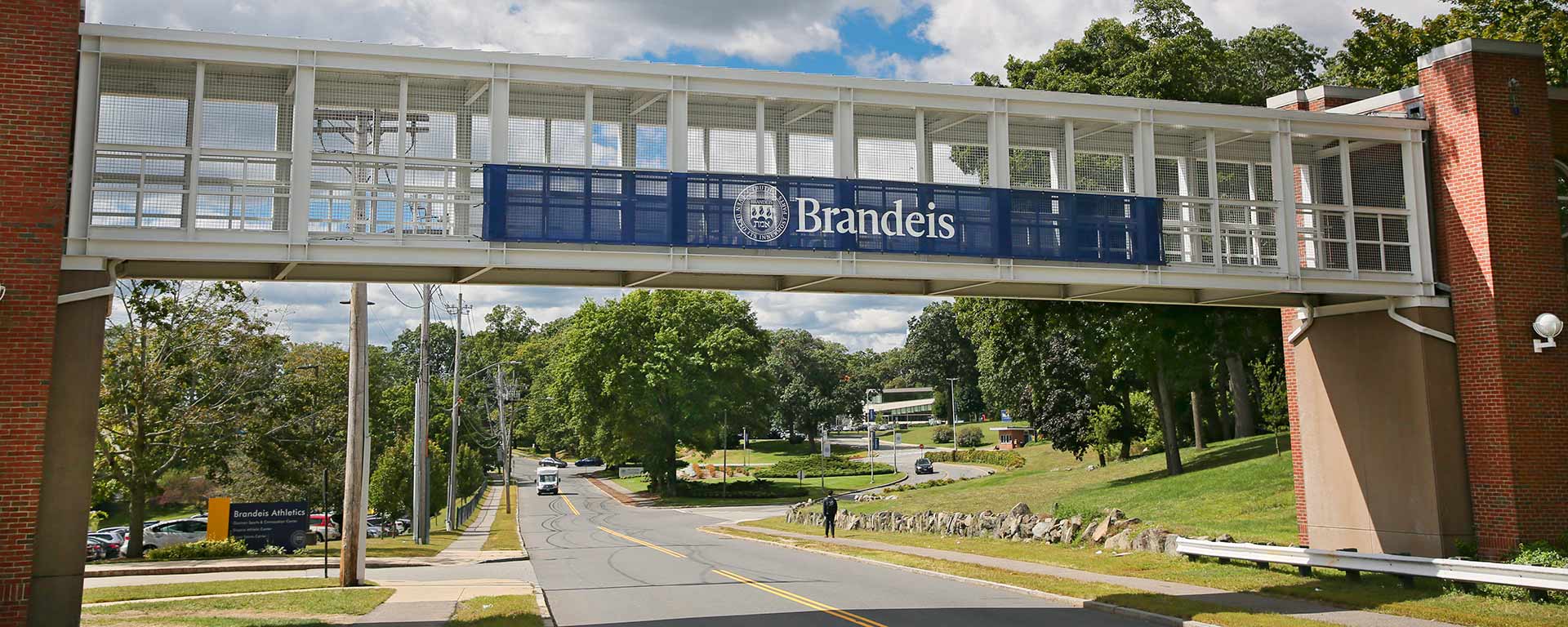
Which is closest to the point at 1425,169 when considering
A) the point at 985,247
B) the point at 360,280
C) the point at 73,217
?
the point at 985,247

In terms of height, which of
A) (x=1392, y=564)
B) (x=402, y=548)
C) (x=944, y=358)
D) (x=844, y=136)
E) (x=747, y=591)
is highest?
(x=944, y=358)

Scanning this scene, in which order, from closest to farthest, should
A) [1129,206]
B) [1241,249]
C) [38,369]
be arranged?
[38,369] < [1129,206] < [1241,249]

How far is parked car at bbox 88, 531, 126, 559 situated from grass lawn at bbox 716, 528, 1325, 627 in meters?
22.8

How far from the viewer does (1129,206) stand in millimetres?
16828

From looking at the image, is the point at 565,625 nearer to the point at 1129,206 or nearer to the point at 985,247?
the point at 985,247

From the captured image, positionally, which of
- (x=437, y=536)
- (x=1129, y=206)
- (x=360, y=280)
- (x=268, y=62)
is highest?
(x=268, y=62)

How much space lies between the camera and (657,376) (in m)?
65.6

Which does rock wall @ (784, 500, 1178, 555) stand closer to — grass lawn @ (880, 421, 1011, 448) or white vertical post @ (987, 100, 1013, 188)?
white vertical post @ (987, 100, 1013, 188)

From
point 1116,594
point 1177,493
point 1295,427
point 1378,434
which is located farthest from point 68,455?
point 1177,493

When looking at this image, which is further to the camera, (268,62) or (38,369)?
(268,62)

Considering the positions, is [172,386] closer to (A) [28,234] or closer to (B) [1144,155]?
(A) [28,234]

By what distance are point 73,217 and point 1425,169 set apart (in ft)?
65.3

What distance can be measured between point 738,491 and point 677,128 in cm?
5343

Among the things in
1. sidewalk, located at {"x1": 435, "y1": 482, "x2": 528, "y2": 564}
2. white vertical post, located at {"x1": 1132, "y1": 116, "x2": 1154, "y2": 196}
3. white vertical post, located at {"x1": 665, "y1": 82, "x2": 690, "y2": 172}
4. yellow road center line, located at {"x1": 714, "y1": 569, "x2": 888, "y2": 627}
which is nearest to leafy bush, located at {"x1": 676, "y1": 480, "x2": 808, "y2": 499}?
sidewalk, located at {"x1": 435, "y1": 482, "x2": 528, "y2": 564}
